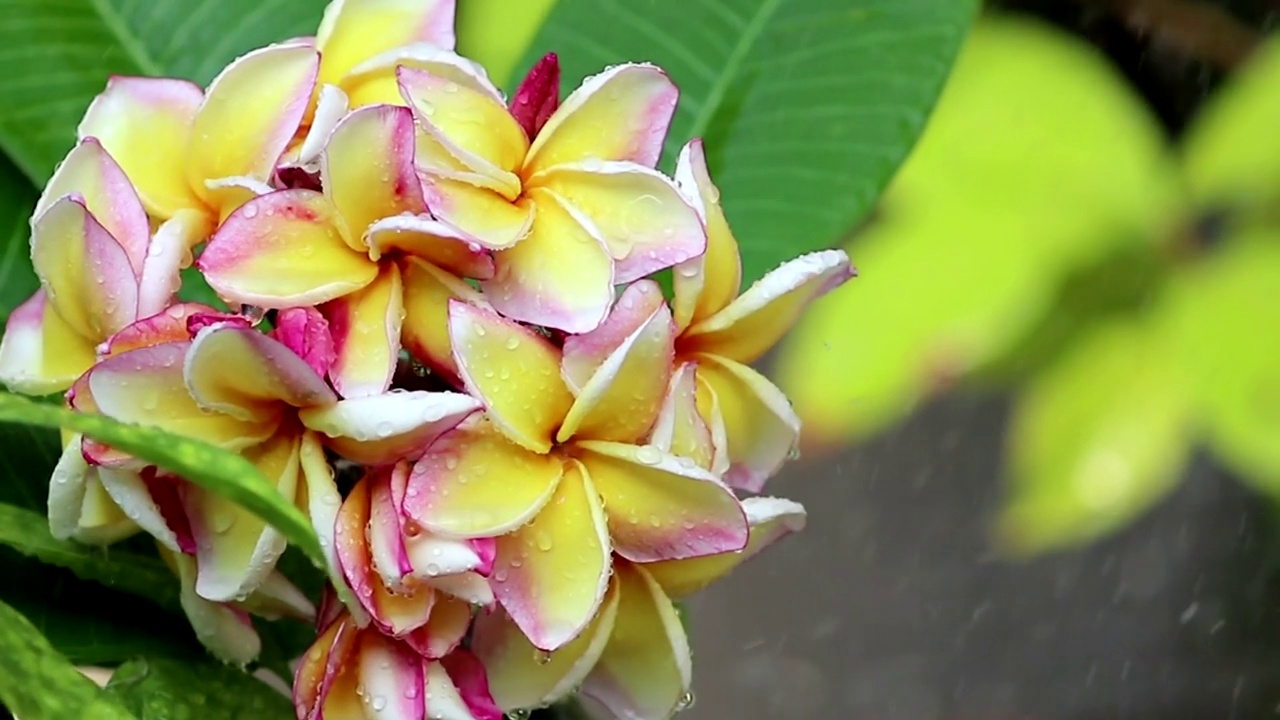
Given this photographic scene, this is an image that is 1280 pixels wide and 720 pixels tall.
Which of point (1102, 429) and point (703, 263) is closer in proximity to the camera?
point (703, 263)

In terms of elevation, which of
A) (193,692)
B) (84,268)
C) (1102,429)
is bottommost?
(1102,429)

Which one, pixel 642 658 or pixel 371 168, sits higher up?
pixel 371 168

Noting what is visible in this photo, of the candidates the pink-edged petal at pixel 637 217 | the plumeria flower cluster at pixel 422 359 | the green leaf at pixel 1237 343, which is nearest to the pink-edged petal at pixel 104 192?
the plumeria flower cluster at pixel 422 359

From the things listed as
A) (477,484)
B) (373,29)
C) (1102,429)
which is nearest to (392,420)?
(477,484)

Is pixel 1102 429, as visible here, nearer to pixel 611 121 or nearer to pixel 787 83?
pixel 787 83

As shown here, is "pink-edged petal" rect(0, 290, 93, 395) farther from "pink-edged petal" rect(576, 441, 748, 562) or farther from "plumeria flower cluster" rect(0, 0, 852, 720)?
"pink-edged petal" rect(576, 441, 748, 562)

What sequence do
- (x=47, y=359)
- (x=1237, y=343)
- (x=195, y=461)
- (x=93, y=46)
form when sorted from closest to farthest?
1. (x=195, y=461)
2. (x=47, y=359)
3. (x=93, y=46)
4. (x=1237, y=343)
